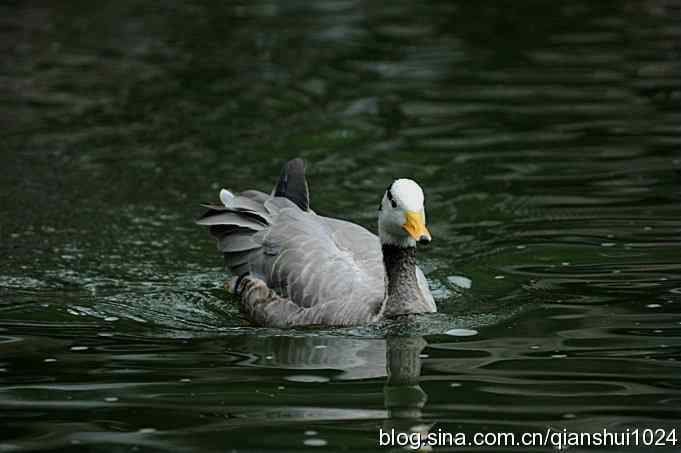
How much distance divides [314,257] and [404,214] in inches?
43.2

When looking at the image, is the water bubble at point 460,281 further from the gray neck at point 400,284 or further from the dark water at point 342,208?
the gray neck at point 400,284

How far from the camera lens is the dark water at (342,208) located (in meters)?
8.20

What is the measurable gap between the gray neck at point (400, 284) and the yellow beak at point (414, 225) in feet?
1.32

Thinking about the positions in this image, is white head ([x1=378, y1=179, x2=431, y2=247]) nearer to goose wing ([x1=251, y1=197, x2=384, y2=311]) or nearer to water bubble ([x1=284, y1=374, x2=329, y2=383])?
goose wing ([x1=251, y1=197, x2=384, y2=311])

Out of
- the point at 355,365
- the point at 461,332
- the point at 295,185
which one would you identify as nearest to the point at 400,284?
the point at 461,332

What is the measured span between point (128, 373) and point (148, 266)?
2.98m

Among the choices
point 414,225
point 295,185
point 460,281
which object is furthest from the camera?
point 295,185

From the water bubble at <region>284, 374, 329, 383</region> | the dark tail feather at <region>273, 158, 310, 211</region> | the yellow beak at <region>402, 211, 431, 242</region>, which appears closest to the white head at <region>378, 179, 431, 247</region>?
the yellow beak at <region>402, 211, 431, 242</region>

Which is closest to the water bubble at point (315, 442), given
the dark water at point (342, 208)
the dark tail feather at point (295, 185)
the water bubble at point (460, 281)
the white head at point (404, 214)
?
the dark water at point (342, 208)

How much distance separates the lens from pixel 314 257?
10.4 meters

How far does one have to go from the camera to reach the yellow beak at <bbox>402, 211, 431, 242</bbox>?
9.40m

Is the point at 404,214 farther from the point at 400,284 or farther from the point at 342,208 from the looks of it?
the point at 342,208

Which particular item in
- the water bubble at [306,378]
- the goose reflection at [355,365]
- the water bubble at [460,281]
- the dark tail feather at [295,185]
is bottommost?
the goose reflection at [355,365]

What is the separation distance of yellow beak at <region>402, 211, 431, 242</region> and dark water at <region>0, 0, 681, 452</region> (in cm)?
75
